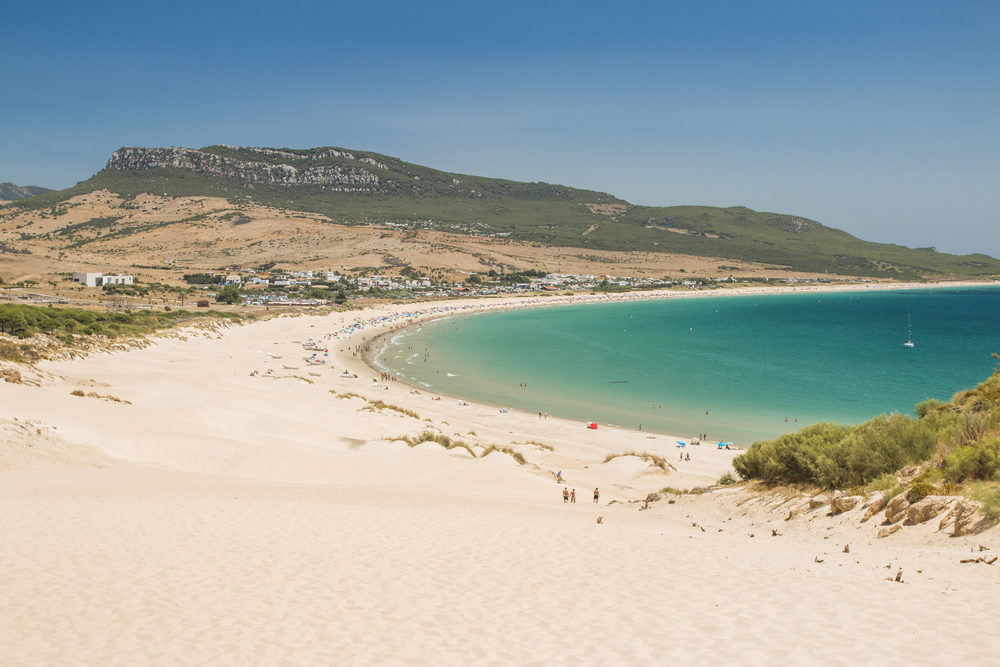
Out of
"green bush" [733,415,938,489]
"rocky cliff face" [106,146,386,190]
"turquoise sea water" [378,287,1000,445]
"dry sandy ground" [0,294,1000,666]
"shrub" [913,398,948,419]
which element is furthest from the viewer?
"rocky cliff face" [106,146,386,190]

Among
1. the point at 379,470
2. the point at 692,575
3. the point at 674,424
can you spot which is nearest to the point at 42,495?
the point at 379,470

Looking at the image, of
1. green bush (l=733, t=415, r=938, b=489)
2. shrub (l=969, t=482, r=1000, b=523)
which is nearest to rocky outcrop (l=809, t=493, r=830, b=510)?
green bush (l=733, t=415, r=938, b=489)

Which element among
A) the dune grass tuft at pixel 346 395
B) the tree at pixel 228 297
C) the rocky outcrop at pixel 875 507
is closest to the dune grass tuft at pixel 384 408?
the dune grass tuft at pixel 346 395

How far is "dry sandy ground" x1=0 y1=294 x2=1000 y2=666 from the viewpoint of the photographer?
488cm

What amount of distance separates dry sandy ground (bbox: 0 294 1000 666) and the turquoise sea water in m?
17.1

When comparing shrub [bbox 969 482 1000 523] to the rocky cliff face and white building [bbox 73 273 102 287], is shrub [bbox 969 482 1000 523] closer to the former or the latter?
white building [bbox 73 273 102 287]

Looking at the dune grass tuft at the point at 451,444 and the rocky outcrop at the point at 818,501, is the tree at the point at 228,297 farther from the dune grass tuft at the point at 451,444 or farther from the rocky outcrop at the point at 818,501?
the rocky outcrop at the point at 818,501

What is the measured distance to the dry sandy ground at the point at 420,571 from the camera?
4.88 m

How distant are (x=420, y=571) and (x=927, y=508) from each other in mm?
6571

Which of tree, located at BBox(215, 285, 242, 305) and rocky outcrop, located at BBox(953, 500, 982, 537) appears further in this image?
tree, located at BBox(215, 285, 242, 305)

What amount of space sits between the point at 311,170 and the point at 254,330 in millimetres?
155778

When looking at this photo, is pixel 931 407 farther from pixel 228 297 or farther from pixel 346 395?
pixel 228 297

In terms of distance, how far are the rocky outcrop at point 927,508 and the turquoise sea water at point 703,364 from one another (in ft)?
58.0

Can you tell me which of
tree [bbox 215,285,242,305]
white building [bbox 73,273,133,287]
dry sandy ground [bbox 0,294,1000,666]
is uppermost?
white building [bbox 73,273,133,287]
